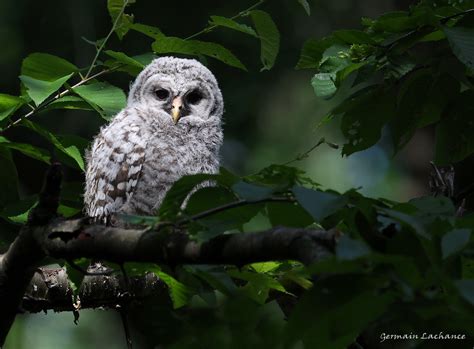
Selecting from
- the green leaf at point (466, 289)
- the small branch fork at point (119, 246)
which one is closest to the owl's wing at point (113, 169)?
the small branch fork at point (119, 246)

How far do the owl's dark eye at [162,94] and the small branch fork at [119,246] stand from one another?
7.08 ft

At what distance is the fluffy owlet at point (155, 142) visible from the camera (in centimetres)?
349

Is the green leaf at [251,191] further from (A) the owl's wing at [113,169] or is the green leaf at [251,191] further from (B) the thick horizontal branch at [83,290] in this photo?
(A) the owl's wing at [113,169]

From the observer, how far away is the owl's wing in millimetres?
3443

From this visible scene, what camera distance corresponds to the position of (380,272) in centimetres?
120

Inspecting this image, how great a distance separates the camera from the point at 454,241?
49.3 inches

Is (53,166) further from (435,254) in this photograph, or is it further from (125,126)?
(125,126)

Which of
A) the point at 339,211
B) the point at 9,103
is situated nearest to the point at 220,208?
the point at 339,211

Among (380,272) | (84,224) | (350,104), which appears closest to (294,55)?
(350,104)

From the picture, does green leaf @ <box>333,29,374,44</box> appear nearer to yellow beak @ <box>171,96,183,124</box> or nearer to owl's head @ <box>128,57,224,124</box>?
yellow beak @ <box>171,96,183,124</box>

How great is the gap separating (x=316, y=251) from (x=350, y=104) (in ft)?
2.90

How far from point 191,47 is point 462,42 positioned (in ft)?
3.39

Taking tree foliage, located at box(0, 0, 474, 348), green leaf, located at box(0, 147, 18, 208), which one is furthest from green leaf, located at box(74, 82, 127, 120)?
green leaf, located at box(0, 147, 18, 208)

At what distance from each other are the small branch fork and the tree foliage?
0.10 feet
